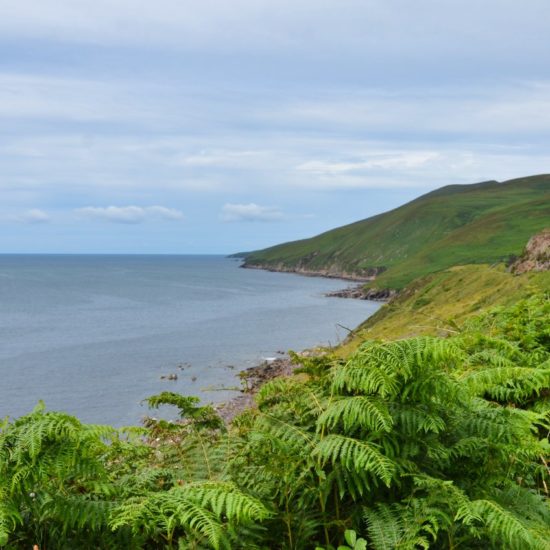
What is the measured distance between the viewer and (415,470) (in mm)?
3809

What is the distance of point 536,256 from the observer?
200 ft

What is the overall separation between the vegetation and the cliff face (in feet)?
191

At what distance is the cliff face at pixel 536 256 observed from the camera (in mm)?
58450

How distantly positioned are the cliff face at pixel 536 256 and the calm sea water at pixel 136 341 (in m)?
25.0

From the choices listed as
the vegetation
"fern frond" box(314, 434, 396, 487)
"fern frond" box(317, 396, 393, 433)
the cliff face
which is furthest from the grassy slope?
"fern frond" box(314, 434, 396, 487)

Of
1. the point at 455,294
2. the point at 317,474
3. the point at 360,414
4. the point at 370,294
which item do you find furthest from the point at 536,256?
the point at 370,294

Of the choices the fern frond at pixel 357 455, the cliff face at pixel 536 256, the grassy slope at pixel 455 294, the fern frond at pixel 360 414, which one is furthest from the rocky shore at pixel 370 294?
the fern frond at pixel 357 455

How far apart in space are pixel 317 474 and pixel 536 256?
2516 inches

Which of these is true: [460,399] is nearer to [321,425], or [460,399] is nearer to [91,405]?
[321,425]

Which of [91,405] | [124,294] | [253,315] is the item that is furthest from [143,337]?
[124,294]

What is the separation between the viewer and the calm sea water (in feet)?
181

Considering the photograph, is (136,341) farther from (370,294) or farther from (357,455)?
(370,294)

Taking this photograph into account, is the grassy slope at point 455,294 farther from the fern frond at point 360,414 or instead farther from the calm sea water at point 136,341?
the fern frond at point 360,414

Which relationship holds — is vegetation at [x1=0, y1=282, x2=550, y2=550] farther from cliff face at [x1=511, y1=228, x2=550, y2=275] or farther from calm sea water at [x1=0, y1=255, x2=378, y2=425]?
cliff face at [x1=511, y1=228, x2=550, y2=275]
